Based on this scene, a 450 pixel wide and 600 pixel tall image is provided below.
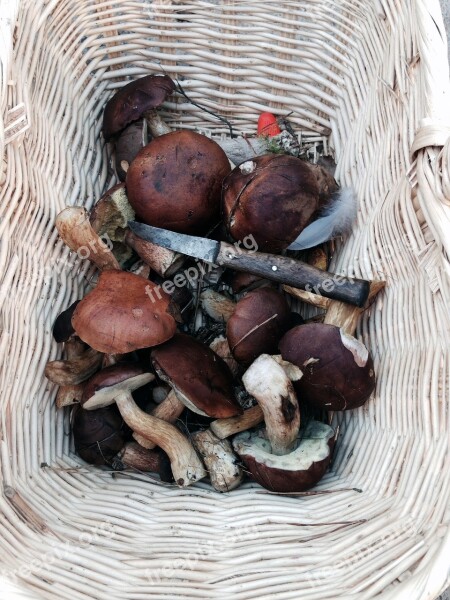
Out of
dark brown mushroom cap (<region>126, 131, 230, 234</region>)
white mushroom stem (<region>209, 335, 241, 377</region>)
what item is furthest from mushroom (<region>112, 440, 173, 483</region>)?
dark brown mushroom cap (<region>126, 131, 230, 234</region>)

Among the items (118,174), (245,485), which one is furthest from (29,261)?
(245,485)

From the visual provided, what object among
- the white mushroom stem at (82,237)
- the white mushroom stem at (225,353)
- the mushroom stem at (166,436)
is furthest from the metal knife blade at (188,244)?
the mushroom stem at (166,436)

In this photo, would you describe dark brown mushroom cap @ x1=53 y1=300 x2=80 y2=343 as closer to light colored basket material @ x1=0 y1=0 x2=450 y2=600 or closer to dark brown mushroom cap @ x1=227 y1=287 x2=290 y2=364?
light colored basket material @ x1=0 y1=0 x2=450 y2=600

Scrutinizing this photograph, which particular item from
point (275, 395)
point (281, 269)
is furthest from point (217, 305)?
point (275, 395)

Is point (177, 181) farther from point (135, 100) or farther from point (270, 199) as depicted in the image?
point (135, 100)

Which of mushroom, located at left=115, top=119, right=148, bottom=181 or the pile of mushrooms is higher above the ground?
mushroom, located at left=115, top=119, right=148, bottom=181

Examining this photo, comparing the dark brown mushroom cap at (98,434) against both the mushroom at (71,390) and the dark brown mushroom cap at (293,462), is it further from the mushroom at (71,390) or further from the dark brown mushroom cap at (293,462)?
the dark brown mushroom cap at (293,462)

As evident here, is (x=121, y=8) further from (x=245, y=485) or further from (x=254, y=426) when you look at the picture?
(x=245, y=485)
